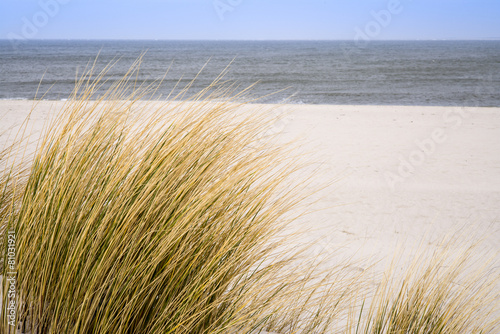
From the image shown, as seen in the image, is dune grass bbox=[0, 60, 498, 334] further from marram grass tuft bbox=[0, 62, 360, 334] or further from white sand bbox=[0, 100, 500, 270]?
white sand bbox=[0, 100, 500, 270]

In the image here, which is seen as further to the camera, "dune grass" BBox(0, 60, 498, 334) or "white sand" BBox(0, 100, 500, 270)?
"white sand" BBox(0, 100, 500, 270)

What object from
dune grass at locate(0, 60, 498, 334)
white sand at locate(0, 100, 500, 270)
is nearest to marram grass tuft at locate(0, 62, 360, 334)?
dune grass at locate(0, 60, 498, 334)

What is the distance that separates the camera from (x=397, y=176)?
5520mm

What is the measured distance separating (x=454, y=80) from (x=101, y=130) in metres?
26.7

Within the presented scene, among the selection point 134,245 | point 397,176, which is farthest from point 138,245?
point 397,176

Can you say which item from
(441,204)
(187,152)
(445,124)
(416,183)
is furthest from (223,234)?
(445,124)

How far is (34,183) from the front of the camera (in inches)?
60.5

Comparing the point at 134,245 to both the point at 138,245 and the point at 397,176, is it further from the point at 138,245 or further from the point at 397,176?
the point at 397,176

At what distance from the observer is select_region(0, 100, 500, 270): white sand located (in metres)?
3.81

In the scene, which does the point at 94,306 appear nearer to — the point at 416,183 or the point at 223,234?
the point at 223,234

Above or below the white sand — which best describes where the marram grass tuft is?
below

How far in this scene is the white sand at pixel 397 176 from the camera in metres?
3.81

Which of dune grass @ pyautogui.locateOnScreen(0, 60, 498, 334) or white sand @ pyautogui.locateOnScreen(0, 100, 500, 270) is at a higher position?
white sand @ pyautogui.locateOnScreen(0, 100, 500, 270)

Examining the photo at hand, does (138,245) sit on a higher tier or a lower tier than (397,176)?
lower
